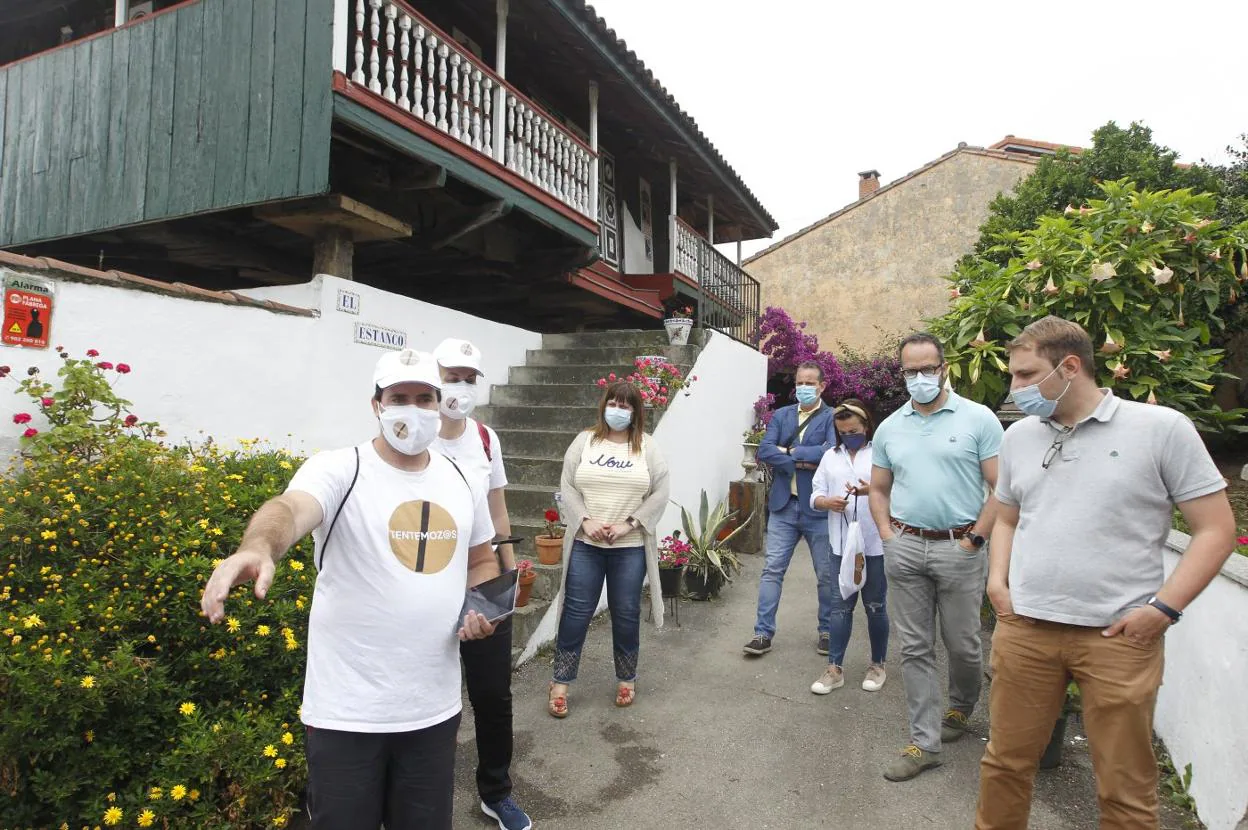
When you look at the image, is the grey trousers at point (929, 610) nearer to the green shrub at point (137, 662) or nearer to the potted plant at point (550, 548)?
the potted plant at point (550, 548)

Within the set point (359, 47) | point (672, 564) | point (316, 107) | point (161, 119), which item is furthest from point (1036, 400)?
point (161, 119)

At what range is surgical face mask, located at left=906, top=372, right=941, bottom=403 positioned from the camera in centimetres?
333

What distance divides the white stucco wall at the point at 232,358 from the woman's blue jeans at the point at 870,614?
146 inches

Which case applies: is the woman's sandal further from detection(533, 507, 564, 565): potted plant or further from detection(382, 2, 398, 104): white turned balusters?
detection(382, 2, 398, 104): white turned balusters

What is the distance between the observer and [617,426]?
3.95 metres

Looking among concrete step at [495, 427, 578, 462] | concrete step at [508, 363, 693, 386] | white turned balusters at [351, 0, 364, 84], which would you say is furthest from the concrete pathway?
white turned balusters at [351, 0, 364, 84]

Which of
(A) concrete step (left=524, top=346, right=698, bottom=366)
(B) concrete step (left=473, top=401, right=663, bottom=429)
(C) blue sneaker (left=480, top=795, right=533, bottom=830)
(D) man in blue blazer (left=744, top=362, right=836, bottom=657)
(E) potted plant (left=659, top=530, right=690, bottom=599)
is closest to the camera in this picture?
(C) blue sneaker (left=480, top=795, right=533, bottom=830)

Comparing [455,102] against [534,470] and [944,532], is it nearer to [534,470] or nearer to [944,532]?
[534,470]

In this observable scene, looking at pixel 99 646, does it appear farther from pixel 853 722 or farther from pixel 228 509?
pixel 853 722

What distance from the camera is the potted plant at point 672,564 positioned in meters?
5.80

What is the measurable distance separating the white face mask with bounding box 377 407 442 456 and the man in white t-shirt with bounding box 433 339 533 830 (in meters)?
0.73

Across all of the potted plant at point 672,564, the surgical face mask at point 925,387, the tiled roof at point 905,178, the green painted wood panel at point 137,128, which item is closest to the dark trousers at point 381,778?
the surgical face mask at point 925,387

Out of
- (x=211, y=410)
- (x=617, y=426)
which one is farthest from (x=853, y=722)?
(x=211, y=410)

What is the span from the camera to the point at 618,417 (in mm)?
3920
